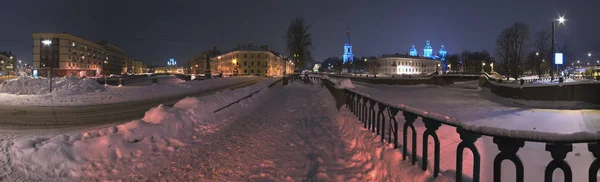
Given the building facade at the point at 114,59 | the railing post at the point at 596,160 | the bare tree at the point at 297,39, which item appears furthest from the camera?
the building facade at the point at 114,59

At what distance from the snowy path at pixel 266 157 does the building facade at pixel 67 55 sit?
9319 cm

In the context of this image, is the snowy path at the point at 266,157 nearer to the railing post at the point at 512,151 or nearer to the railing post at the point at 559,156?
the railing post at the point at 512,151

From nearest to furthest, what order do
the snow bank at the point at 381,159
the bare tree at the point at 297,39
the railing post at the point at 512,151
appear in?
the railing post at the point at 512,151, the snow bank at the point at 381,159, the bare tree at the point at 297,39

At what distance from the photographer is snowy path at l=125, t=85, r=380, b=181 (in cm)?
538

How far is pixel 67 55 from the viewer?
103062 millimetres

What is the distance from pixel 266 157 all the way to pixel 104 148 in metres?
2.91

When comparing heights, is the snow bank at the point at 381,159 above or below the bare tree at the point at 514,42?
below

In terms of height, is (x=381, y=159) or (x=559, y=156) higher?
(x=559, y=156)

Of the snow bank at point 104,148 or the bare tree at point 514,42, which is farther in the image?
the bare tree at point 514,42

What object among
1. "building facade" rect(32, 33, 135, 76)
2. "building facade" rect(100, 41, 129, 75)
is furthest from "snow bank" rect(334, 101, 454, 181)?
"building facade" rect(100, 41, 129, 75)

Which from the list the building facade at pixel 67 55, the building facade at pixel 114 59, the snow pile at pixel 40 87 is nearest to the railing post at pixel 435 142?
the snow pile at pixel 40 87

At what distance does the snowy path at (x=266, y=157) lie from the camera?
17.6 feet

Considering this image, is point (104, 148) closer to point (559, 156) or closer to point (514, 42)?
point (559, 156)

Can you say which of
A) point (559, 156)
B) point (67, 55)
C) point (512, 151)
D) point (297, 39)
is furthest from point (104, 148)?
point (67, 55)
